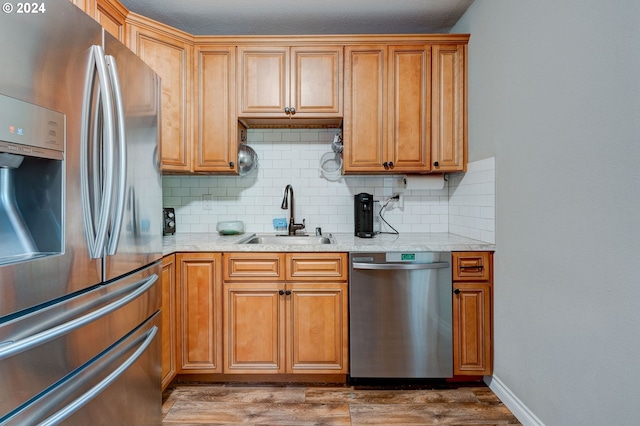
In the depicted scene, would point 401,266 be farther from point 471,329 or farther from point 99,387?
point 99,387

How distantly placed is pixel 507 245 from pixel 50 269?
2.09m

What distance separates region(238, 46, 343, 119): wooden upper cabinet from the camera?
8.02ft

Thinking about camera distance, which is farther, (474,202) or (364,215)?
(364,215)


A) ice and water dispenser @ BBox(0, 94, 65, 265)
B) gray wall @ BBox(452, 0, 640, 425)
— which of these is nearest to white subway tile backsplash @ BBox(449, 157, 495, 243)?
gray wall @ BBox(452, 0, 640, 425)

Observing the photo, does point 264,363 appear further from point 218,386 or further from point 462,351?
point 462,351

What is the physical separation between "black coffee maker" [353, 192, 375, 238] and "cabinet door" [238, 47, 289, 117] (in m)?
0.89

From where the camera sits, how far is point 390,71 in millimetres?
2445

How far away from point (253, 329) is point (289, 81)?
1.72 meters

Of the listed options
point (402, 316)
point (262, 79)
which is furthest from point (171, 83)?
point (402, 316)

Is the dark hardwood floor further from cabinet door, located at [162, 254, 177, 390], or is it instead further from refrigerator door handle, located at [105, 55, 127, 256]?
refrigerator door handle, located at [105, 55, 127, 256]

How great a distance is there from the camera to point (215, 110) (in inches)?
96.8

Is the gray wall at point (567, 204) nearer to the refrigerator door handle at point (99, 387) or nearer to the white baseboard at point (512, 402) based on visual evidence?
the white baseboard at point (512, 402)

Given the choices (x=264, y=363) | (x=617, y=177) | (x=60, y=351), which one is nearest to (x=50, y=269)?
(x=60, y=351)

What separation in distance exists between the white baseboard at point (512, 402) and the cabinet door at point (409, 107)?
146cm
